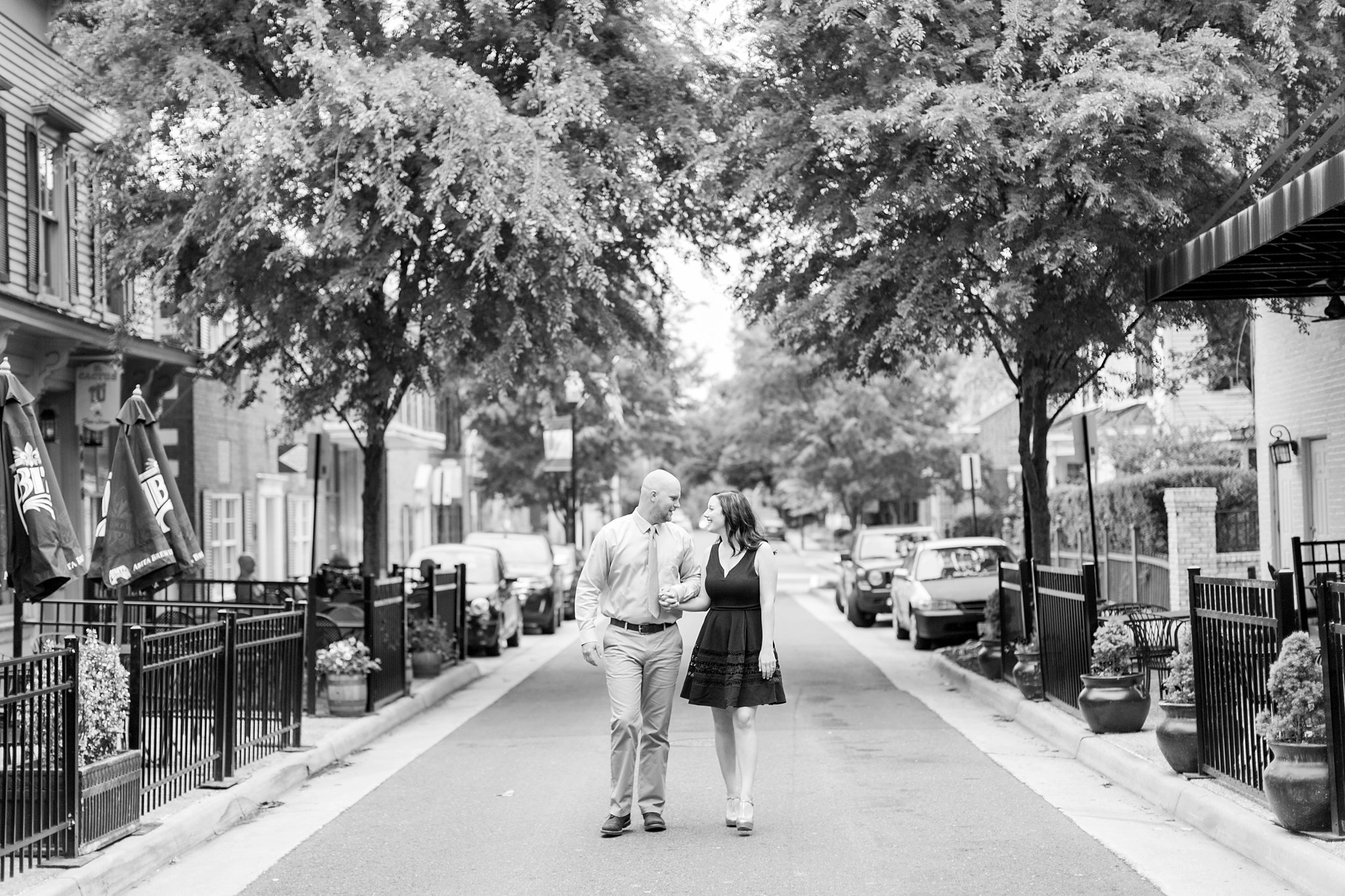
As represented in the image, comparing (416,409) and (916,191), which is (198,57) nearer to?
(916,191)

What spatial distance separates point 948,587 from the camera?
68.6ft

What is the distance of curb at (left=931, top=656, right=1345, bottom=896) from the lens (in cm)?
671

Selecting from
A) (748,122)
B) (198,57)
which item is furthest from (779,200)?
(198,57)

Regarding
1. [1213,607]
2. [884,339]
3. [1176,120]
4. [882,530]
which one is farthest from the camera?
[882,530]

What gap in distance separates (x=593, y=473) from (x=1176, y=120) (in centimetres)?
2954

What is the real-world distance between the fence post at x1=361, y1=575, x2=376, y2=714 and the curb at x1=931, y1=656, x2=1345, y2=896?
228 inches

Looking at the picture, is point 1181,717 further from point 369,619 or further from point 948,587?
point 948,587

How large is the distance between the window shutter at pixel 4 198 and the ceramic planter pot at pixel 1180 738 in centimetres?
1252

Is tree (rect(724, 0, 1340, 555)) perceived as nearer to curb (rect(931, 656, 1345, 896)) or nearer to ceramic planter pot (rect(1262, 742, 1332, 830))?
curb (rect(931, 656, 1345, 896))

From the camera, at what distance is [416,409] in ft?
131

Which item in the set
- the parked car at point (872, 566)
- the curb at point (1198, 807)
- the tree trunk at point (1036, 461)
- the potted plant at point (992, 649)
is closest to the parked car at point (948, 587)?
the parked car at point (872, 566)

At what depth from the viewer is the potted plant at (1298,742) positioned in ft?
23.4

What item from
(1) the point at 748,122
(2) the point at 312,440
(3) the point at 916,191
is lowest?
(2) the point at 312,440

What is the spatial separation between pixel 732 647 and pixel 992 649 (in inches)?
329
